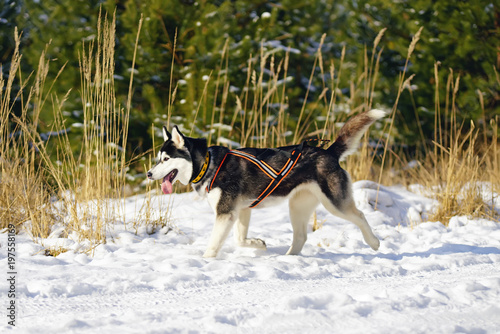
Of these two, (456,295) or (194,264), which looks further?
(194,264)

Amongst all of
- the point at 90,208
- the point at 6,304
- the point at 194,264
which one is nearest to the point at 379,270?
the point at 194,264

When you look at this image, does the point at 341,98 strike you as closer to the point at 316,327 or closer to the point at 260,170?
the point at 260,170

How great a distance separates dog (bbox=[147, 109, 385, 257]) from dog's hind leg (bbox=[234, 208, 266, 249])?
205 millimetres

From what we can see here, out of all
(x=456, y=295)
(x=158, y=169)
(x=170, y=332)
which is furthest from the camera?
(x=158, y=169)

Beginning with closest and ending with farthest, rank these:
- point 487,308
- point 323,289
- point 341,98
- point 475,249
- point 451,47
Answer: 1. point 487,308
2. point 323,289
3. point 475,249
4. point 451,47
5. point 341,98

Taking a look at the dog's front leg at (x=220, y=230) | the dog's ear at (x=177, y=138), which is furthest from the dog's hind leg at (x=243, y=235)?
the dog's ear at (x=177, y=138)

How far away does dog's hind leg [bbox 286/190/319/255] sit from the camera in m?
3.86

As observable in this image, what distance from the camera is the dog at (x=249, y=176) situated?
11.8 feet

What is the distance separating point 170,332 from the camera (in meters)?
2.12

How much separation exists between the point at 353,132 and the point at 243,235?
1.16m

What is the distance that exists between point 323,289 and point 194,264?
37.0 inches

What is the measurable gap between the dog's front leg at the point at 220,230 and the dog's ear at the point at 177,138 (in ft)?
1.91

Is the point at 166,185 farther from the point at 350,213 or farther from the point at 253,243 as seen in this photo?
the point at 350,213

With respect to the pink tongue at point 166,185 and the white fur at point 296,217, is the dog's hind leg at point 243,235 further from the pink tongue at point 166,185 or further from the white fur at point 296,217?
the pink tongue at point 166,185
